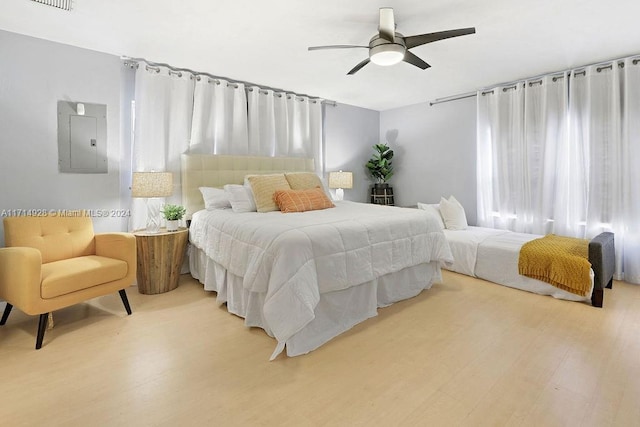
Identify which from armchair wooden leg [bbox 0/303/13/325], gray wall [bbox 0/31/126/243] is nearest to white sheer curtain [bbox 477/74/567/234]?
gray wall [bbox 0/31/126/243]

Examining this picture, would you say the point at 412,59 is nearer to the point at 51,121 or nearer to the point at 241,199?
the point at 241,199

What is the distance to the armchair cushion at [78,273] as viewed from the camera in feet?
6.89

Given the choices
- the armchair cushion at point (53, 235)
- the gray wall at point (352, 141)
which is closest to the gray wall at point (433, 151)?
the gray wall at point (352, 141)

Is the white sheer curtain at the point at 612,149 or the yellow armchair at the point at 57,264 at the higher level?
the white sheer curtain at the point at 612,149

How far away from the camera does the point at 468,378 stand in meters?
1.77

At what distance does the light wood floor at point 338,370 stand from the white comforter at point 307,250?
0.37 meters

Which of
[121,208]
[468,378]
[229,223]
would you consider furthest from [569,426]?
[121,208]

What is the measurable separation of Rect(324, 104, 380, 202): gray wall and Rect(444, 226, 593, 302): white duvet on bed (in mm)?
2132

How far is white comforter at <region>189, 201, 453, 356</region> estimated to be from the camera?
1.97m

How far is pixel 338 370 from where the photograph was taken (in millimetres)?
1866

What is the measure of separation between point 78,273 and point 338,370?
6.36ft

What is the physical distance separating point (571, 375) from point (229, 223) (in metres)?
2.55

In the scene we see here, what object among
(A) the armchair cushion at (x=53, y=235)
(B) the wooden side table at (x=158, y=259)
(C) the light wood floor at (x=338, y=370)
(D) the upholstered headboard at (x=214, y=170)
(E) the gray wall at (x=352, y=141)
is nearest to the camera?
(C) the light wood floor at (x=338, y=370)

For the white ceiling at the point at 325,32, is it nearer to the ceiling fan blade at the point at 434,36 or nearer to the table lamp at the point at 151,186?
the ceiling fan blade at the point at 434,36
